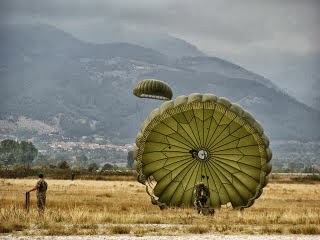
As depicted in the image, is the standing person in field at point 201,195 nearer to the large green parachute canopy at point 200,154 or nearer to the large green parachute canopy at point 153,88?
the large green parachute canopy at point 200,154

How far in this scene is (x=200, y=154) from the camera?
31281 mm

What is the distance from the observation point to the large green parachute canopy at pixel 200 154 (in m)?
29.8

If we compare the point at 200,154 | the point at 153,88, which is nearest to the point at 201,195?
the point at 200,154

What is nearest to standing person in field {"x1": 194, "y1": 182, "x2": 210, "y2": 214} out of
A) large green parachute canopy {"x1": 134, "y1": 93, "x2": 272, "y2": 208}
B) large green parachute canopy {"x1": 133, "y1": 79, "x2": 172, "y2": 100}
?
large green parachute canopy {"x1": 134, "y1": 93, "x2": 272, "y2": 208}

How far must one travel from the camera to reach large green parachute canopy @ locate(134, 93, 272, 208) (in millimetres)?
29812

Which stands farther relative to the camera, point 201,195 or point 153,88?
point 153,88

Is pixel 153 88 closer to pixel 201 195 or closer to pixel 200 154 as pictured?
pixel 200 154

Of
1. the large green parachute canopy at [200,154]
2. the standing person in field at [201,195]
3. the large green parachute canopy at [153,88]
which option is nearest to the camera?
the standing person in field at [201,195]

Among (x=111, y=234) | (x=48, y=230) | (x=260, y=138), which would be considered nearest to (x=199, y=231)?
(x=111, y=234)

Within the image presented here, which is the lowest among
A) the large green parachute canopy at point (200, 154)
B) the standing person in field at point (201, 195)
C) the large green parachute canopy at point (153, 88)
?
the standing person in field at point (201, 195)

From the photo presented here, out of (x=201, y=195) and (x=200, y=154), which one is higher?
(x=200, y=154)

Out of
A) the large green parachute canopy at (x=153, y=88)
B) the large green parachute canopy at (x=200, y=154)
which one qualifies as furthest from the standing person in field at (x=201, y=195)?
the large green parachute canopy at (x=153, y=88)

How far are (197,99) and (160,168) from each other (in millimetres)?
3933

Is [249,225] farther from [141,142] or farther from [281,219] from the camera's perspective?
[141,142]
